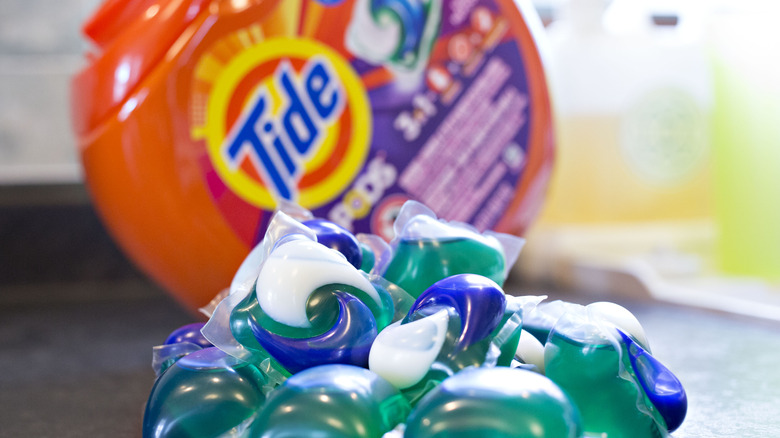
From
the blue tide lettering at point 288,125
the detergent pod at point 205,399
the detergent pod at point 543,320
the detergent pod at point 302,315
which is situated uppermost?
the detergent pod at point 302,315

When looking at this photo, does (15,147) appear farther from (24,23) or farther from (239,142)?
(239,142)

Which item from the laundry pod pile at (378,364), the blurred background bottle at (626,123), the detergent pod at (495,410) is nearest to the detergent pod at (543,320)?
the laundry pod pile at (378,364)

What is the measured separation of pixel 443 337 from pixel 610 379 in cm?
8

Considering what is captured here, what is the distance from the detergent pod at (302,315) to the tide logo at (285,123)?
293 mm

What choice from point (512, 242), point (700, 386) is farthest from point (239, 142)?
point (700, 386)

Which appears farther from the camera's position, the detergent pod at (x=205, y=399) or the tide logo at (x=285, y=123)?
the tide logo at (x=285, y=123)

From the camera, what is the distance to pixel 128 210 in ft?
2.15

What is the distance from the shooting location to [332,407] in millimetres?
316

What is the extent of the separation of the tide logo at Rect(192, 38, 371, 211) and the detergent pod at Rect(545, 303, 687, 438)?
0.35 metres

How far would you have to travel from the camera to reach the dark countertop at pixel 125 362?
47cm

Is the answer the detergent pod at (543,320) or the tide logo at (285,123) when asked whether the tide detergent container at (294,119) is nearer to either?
the tide logo at (285,123)

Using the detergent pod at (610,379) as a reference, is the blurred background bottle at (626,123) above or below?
below

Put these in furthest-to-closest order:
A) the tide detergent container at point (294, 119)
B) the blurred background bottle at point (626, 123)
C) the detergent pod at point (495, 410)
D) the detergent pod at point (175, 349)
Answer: the blurred background bottle at point (626, 123), the tide detergent container at point (294, 119), the detergent pod at point (175, 349), the detergent pod at point (495, 410)

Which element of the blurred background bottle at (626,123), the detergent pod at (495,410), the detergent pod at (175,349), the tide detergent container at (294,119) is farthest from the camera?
the blurred background bottle at (626,123)
